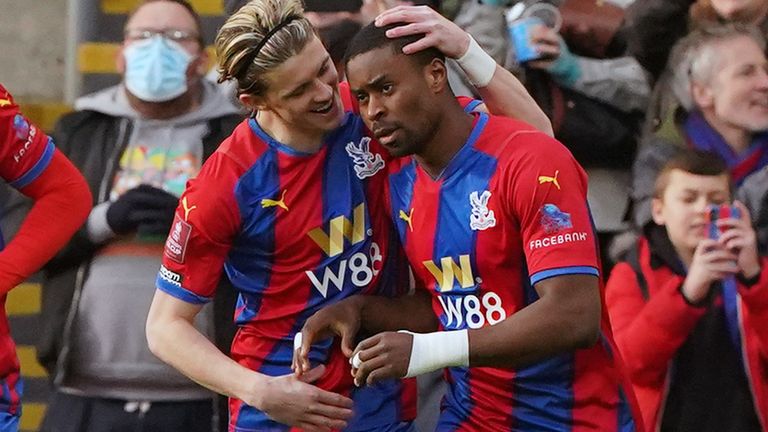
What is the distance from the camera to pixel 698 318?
5.03 metres

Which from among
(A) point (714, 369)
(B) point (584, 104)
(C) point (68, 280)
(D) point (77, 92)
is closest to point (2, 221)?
(C) point (68, 280)

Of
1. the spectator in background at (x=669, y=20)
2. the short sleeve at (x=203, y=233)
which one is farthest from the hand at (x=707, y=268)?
the short sleeve at (x=203, y=233)

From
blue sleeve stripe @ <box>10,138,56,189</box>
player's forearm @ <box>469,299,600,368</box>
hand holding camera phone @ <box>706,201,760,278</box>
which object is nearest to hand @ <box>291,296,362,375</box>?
player's forearm @ <box>469,299,600,368</box>

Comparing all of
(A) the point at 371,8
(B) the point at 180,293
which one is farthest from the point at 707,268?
(B) the point at 180,293

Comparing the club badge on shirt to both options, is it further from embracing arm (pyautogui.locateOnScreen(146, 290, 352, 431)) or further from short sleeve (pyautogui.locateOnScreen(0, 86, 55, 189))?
short sleeve (pyautogui.locateOnScreen(0, 86, 55, 189))

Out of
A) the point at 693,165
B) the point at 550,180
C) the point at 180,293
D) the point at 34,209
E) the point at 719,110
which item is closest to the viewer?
the point at 550,180

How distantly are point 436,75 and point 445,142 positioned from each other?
167mm

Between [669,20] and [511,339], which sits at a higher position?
[511,339]

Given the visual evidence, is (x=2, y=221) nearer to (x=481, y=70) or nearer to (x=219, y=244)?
(x=219, y=244)

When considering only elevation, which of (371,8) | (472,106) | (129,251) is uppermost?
(472,106)

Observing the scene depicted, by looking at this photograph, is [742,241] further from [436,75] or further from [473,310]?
[436,75]

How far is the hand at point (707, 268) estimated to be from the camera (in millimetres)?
4953

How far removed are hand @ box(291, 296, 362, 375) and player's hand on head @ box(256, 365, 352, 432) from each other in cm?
7

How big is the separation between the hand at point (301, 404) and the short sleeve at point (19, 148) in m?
0.98
